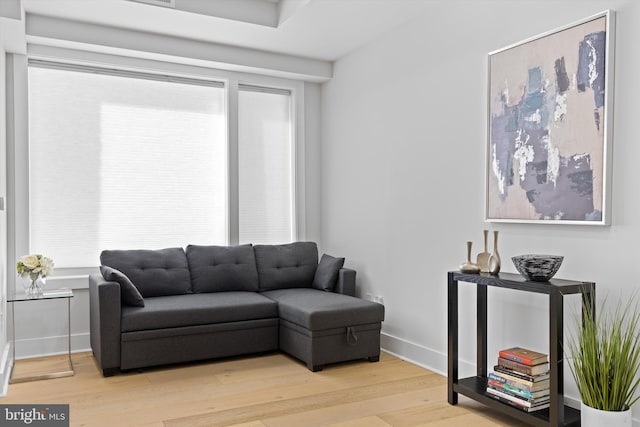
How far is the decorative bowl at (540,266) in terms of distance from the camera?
2695 mm

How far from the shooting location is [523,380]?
9.13 feet

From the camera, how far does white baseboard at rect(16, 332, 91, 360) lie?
164 inches

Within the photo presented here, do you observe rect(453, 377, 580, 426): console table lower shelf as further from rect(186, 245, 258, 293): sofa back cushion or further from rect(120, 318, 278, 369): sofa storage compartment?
rect(186, 245, 258, 293): sofa back cushion

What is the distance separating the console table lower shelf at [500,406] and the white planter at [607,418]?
0.54 feet

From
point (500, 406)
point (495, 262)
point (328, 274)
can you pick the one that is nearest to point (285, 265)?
point (328, 274)

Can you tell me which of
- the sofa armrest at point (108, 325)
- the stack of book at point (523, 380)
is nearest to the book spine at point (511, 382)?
the stack of book at point (523, 380)

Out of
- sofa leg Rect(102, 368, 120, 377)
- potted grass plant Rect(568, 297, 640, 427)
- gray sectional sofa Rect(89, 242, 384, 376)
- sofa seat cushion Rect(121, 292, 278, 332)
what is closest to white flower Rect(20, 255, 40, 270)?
gray sectional sofa Rect(89, 242, 384, 376)

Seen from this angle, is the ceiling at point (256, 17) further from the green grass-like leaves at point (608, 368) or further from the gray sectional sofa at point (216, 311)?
the green grass-like leaves at point (608, 368)

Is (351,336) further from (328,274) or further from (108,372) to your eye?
(108,372)

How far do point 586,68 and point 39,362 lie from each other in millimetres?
4225

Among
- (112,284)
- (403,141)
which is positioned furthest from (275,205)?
(112,284)

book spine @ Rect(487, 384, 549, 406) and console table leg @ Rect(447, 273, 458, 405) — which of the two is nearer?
book spine @ Rect(487, 384, 549, 406)

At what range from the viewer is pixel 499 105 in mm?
3314

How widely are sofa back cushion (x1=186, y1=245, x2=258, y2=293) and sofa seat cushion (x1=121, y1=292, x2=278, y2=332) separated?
6.3 inches
